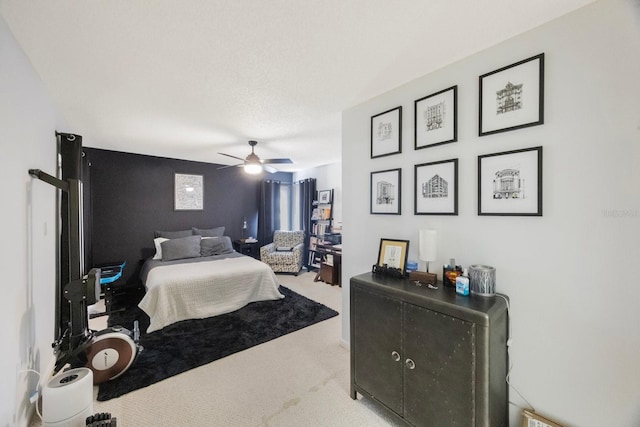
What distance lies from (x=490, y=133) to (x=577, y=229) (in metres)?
0.71

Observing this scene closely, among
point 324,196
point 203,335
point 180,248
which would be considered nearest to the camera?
point 203,335

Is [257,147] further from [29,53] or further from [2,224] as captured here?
[2,224]

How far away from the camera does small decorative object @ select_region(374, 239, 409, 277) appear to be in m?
1.89

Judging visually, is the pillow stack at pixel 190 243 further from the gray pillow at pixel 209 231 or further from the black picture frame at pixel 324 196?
the black picture frame at pixel 324 196

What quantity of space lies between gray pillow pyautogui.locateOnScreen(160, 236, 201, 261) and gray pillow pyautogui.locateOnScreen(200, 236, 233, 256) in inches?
4.9

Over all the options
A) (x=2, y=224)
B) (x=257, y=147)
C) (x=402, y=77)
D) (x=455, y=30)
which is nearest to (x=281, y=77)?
(x=402, y=77)

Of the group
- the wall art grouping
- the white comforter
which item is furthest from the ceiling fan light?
the wall art grouping

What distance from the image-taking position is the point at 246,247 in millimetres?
5504

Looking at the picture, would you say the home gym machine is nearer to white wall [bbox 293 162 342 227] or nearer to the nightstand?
the nightstand

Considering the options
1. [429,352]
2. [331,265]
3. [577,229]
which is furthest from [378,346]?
[331,265]

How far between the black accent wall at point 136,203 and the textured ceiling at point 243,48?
1.82m

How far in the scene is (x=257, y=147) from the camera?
3961 millimetres

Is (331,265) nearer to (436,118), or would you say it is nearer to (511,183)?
(436,118)

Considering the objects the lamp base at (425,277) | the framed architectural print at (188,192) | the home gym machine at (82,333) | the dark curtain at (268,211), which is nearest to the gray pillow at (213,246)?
the framed architectural print at (188,192)
